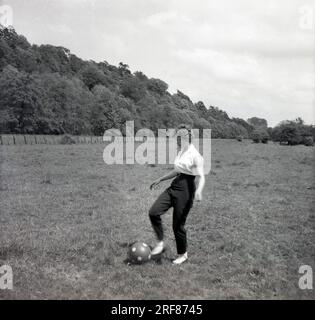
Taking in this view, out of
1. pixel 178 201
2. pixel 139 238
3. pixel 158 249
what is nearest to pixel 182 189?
pixel 178 201

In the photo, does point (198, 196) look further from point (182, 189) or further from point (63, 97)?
point (63, 97)

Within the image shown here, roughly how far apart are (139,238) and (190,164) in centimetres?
286

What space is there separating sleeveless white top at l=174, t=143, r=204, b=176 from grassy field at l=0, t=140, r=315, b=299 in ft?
6.17

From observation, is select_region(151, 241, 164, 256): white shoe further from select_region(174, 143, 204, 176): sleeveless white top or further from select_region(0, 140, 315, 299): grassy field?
select_region(174, 143, 204, 176): sleeveless white top

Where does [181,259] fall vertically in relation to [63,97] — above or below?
below

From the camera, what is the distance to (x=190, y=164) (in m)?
8.04

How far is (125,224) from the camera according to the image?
11.2 metres

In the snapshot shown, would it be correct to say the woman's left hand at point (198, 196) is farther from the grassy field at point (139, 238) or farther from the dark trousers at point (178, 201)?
the grassy field at point (139, 238)

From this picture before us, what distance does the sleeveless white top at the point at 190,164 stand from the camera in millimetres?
8023

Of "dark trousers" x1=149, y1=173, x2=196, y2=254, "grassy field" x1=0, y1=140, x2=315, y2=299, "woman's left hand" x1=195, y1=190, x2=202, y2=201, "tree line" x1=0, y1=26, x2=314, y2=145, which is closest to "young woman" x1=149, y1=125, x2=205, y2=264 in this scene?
"dark trousers" x1=149, y1=173, x2=196, y2=254

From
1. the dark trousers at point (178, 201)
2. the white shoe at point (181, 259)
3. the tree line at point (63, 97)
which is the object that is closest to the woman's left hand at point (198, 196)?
the dark trousers at point (178, 201)

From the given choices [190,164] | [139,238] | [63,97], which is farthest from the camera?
[63,97]

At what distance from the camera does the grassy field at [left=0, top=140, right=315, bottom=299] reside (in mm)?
7055
